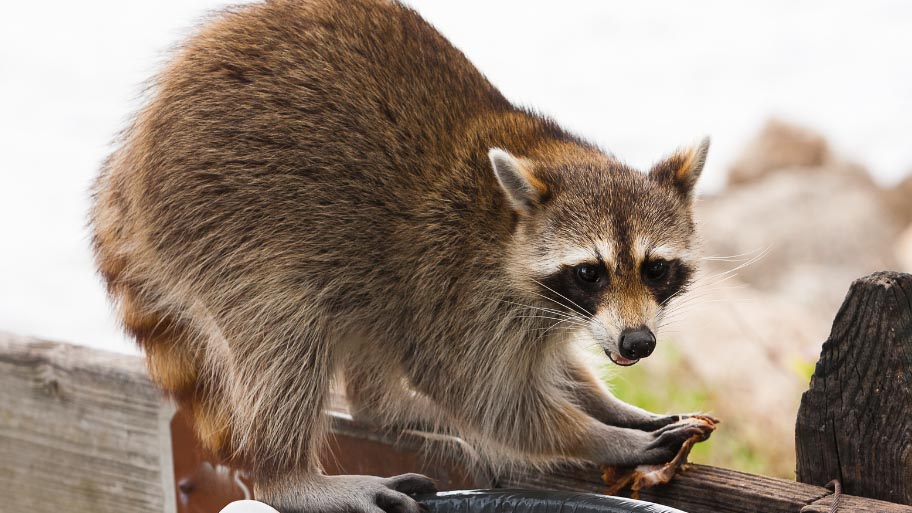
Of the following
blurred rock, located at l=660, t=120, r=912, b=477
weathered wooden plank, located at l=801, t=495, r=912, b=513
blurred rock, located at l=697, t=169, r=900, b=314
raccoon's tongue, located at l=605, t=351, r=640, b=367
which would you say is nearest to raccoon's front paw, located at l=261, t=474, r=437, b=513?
raccoon's tongue, located at l=605, t=351, r=640, b=367

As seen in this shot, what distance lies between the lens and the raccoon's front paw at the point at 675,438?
230 cm

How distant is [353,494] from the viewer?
7.63 ft

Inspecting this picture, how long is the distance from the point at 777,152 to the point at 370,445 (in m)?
5.40

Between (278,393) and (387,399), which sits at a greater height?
(387,399)

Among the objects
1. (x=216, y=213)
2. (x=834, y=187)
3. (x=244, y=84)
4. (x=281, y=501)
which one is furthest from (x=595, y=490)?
(x=834, y=187)

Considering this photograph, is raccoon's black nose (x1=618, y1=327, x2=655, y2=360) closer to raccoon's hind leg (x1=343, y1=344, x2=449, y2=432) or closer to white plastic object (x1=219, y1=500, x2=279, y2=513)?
raccoon's hind leg (x1=343, y1=344, x2=449, y2=432)

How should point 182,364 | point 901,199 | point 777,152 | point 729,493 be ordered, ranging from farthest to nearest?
1. point 777,152
2. point 901,199
3. point 182,364
4. point 729,493

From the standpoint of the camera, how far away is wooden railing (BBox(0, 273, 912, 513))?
5.90ft

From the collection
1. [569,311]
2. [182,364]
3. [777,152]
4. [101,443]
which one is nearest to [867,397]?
[569,311]

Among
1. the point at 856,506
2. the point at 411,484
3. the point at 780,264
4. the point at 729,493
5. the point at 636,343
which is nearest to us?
the point at 856,506

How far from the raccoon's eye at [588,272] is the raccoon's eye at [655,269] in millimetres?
108

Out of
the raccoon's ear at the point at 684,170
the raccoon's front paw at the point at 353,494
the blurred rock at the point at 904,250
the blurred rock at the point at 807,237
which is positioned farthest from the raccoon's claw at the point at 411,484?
the blurred rock at the point at 904,250

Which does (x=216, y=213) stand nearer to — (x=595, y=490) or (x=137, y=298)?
(x=137, y=298)

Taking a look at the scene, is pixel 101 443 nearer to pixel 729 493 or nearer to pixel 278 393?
pixel 278 393
